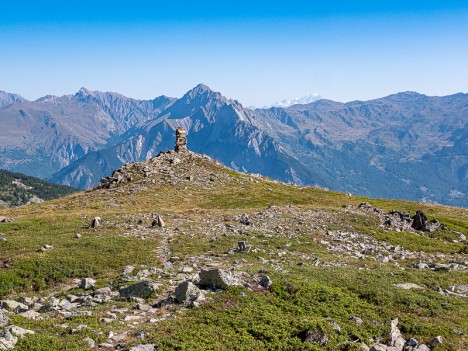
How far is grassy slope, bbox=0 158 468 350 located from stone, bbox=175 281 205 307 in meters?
0.74

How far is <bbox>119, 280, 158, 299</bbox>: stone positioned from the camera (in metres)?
20.9

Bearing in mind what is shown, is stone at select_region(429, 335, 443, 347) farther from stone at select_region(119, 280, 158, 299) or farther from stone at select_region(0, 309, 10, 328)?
stone at select_region(0, 309, 10, 328)

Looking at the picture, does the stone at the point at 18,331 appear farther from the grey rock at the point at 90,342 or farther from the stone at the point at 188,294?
the stone at the point at 188,294

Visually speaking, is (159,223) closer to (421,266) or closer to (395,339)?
(421,266)

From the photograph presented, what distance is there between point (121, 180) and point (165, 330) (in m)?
64.9

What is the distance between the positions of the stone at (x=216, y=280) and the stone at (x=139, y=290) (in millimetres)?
2733

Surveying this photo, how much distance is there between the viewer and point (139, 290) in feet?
69.3

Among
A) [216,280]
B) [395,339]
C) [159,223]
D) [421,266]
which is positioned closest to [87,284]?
[216,280]

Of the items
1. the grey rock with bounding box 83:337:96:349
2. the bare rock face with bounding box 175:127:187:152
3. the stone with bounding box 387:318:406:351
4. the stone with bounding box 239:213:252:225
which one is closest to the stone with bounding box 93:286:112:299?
the grey rock with bounding box 83:337:96:349

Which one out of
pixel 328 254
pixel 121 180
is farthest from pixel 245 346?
pixel 121 180

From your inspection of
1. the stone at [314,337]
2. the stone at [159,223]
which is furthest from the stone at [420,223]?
the stone at [314,337]

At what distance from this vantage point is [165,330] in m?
16.5

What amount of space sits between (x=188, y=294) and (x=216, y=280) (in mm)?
2074

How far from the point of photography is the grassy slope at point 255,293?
16.5 m
